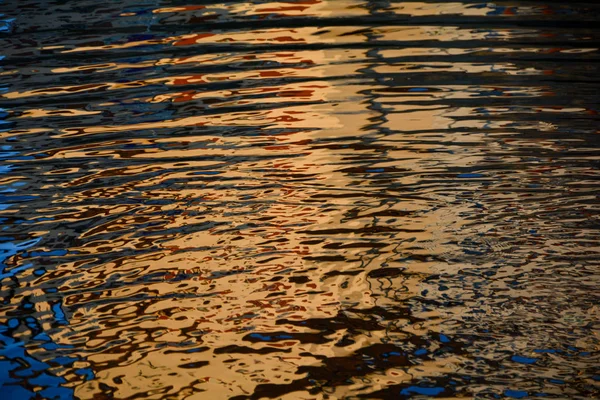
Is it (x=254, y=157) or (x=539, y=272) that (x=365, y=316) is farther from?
(x=254, y=157)

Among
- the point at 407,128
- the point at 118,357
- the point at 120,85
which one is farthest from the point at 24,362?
the point at 120,85

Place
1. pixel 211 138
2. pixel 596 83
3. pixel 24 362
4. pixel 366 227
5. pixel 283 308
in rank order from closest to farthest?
1. pixel 24 362
2. pixel 283 308
3. pixel 366 227
4. pixel 211 138
5. pixel 596 83

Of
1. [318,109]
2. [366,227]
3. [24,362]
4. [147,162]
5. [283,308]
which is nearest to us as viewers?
[24,362]

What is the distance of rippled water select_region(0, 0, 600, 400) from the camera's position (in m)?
2.41

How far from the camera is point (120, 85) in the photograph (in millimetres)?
5359

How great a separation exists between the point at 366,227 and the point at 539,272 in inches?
26.7

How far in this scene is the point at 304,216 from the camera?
3.37 metres

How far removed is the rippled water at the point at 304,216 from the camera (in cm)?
241

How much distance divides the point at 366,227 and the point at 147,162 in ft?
4.22

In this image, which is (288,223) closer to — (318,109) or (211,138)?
(211,138)

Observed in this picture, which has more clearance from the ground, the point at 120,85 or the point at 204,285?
the point at 120,85

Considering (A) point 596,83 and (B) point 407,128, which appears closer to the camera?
(B) point 407,128

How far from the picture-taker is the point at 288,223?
331cm

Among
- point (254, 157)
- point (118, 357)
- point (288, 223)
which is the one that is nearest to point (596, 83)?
point (254, 157)
